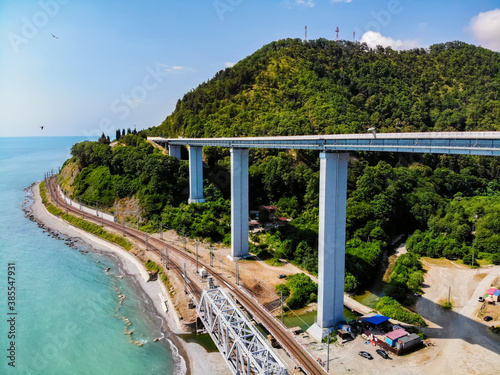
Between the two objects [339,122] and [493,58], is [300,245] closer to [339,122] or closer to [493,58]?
[339,122]

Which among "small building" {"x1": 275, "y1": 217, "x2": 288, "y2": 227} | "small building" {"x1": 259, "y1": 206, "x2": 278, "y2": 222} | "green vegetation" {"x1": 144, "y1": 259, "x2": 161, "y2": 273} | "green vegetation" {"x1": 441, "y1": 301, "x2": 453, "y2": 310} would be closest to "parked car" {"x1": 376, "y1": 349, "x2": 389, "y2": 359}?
"green vegetation" {"x1": 441, "y1": 301, "x2": 453, "y2": 310}

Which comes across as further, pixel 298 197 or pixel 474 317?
pixel 298 197

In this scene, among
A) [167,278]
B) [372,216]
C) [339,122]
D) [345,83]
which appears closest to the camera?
[167,278]

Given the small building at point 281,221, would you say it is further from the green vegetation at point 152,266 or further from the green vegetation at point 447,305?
the green vegetation at point 447,305

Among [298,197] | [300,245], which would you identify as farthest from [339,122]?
[300,245]

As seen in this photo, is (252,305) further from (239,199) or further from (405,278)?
(405,278)

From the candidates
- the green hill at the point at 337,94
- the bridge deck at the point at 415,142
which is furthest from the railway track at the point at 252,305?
the green hill at the point at 337,94
